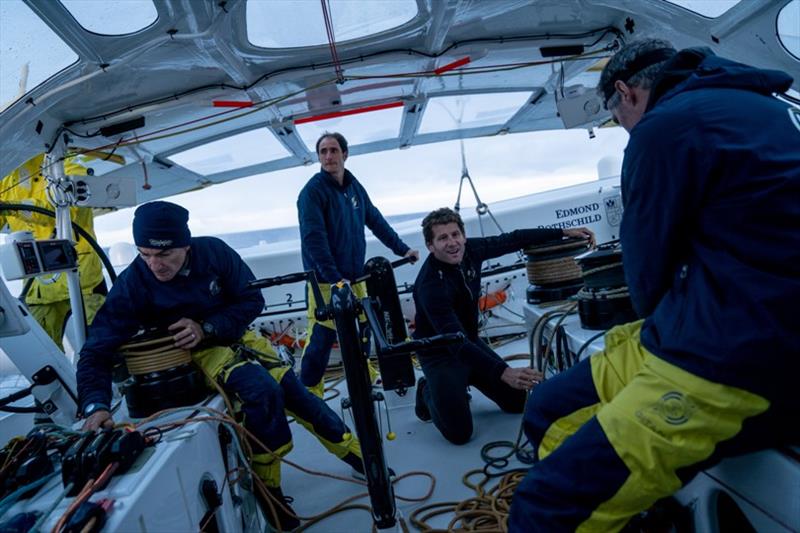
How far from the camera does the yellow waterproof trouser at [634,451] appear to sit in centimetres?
95

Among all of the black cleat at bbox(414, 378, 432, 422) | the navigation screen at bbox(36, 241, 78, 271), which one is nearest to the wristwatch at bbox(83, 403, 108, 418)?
the navigation screen at bbox(36, 241, 78, 271)

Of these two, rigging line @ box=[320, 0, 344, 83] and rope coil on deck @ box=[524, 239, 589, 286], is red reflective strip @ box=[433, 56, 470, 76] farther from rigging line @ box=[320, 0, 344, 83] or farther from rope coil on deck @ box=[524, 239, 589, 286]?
rope coil on deck @ box=[524, 239, 589, 286]

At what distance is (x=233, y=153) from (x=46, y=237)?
5.60 ft

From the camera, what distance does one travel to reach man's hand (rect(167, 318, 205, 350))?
71.8 inches

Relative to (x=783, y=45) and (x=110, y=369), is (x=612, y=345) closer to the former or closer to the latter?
(x=110, y=369)

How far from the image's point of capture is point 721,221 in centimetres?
99

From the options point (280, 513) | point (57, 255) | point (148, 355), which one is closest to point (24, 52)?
point (57, 255)

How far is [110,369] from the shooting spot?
1.86 m

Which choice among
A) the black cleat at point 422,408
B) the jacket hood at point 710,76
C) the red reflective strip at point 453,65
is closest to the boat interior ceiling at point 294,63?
the red reflective strip at point 453,65

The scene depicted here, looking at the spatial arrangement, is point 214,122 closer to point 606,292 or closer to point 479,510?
point 606,292

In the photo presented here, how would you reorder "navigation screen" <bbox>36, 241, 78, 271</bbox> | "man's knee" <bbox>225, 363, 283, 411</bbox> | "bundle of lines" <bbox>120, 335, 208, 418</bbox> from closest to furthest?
"bundle of lines" <bbox>120, 335, 208, 418</bbox>, "man's knee" <bbox>225, 363, 283, 411</bbox>, "navigation screen" <bbox>36, 241, 78, 271</bbox>

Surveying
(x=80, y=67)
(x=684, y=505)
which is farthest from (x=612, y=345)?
(x=80, y=67)

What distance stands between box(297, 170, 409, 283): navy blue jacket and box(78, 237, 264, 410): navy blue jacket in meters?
0.69

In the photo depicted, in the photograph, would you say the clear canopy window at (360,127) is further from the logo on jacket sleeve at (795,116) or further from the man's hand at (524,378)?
the logo on jacket sleeve at (795,116)
